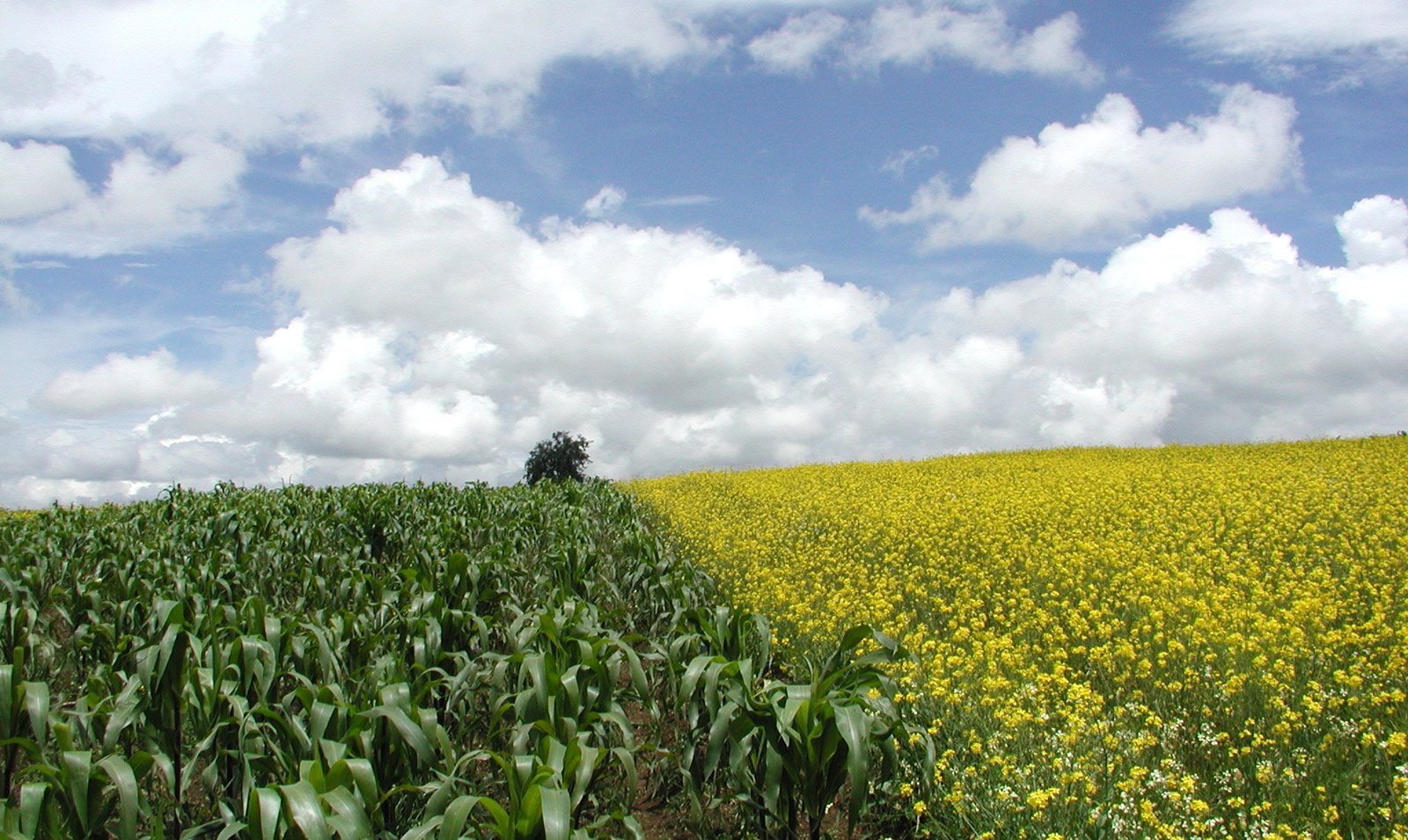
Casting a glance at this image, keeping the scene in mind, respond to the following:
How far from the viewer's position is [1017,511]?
1370cm

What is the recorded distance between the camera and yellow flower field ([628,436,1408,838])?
4723 mm

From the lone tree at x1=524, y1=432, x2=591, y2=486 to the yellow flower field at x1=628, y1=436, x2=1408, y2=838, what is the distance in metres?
22.8

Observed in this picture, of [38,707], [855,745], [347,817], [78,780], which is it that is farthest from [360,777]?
[38,707]

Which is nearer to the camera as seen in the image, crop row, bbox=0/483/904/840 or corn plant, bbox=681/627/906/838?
crop row, bbox=0/483/904/840

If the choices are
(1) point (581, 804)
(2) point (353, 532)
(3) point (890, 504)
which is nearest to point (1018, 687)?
(1) point (581, 804)

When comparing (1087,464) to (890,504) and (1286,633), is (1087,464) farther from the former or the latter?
(1286,633)

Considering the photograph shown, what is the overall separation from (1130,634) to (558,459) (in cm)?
3330

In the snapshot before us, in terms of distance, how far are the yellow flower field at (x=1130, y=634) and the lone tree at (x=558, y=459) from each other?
2280 centimetres

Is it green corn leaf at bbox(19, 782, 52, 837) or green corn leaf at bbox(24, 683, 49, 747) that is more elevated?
green corn leaf at bbox(24, 683, 49, 747)

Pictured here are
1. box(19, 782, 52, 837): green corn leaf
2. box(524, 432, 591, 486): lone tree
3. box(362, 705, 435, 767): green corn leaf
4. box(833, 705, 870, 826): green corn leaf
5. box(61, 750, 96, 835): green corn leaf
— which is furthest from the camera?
box(524, 432, 591, 486): lone tree

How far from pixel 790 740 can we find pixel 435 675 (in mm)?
2731

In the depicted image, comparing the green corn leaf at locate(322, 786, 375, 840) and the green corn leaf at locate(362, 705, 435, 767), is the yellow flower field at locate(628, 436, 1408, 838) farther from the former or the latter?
the green corn leaf at locate(322, 786, 375, 840)

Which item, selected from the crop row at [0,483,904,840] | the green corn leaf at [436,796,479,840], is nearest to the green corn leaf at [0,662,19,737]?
the crop row at [0,483,904,840]

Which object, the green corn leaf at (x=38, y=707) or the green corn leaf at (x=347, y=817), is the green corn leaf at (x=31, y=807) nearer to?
the green corn leaf at (x=38, y=707)
